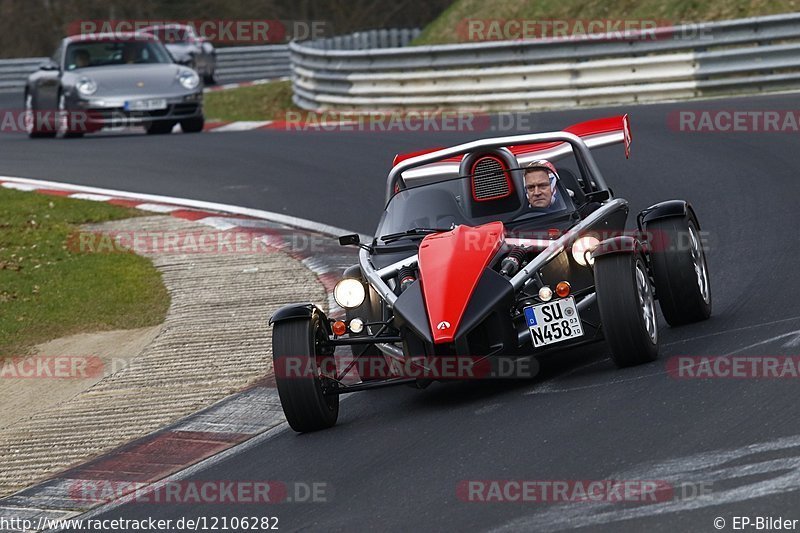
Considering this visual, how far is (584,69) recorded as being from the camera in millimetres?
19469

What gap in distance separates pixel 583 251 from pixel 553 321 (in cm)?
75

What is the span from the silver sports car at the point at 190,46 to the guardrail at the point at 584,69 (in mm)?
9155

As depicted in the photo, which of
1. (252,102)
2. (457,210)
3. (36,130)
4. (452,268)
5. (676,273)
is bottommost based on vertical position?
(676,273)

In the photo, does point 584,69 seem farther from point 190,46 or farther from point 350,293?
point 190,46

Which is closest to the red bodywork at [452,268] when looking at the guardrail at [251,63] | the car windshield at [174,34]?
the car windshield at [174,34]

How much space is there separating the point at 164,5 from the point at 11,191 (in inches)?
1131

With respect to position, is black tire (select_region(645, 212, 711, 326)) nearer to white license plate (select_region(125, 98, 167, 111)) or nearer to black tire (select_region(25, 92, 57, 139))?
white license plate (select_region(125, 98, 167, 111))

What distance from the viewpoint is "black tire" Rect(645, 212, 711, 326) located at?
793 cm

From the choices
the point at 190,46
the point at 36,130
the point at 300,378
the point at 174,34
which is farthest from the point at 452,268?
the point at 174,34

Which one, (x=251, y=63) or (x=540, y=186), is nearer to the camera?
(x=540, y=186)

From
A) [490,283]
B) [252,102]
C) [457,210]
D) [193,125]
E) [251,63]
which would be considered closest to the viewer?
[490,283]

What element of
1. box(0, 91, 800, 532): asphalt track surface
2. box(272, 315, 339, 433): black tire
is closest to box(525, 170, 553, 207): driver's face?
box(0, 91, 800, 532): asphalt track surface

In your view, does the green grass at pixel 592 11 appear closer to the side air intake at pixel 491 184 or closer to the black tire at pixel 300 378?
the side air intake at pixel 491 184

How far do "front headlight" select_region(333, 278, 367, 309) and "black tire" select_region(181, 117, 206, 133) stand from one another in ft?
43.9
